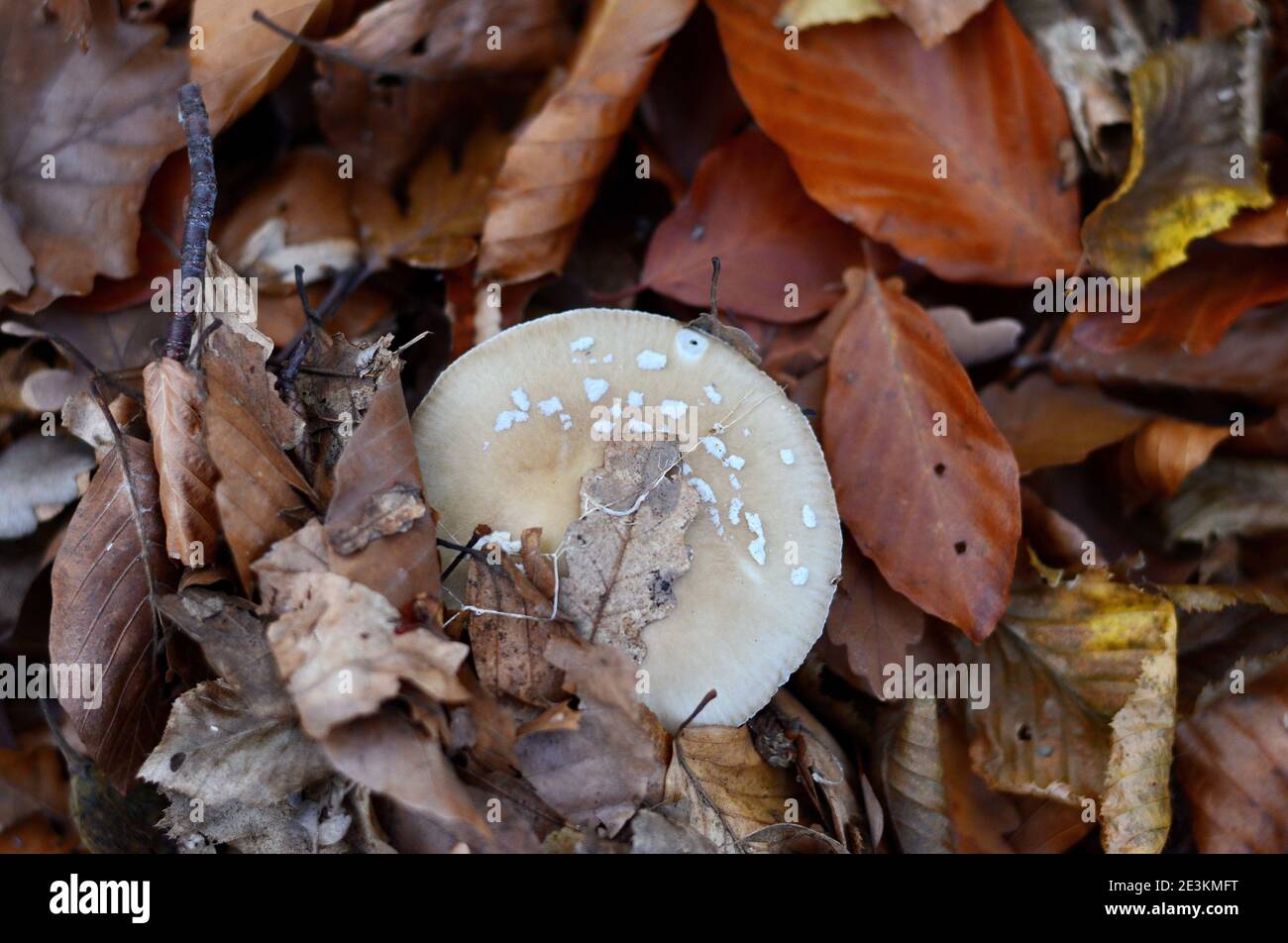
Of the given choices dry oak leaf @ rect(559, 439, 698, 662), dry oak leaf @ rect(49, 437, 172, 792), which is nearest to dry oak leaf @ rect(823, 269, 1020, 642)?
dry oak leaf @ rect(559, 439, 698, 662)

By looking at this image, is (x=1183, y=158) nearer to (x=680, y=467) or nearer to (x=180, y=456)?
(x=680, y=467)

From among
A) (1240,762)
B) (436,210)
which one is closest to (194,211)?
(436,210)

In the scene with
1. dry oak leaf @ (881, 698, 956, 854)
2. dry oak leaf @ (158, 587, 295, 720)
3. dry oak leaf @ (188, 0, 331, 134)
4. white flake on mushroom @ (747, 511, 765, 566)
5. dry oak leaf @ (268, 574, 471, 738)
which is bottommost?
dry oak leaf @ (881, 698, 956, 854)

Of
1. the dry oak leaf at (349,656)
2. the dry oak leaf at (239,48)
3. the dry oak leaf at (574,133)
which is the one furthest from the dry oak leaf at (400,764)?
the dry oak leaf at (239,48)

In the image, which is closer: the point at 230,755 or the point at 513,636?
the point at 230,755

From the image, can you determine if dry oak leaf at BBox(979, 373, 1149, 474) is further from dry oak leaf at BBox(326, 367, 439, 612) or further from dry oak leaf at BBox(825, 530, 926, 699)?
dry oak leaf at BBox(326, 367, 439, 612)
